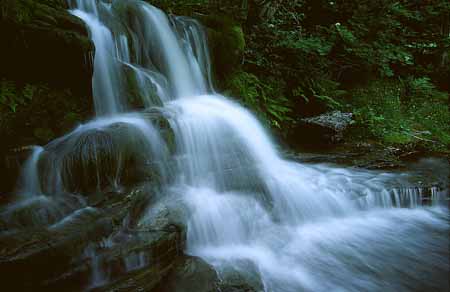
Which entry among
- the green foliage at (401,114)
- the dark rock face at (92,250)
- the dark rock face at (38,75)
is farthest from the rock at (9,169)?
the green foliage at (401,114)

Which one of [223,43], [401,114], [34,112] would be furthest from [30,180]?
[401,114]

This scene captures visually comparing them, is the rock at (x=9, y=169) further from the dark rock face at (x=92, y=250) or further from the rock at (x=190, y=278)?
the rock at (x=190, y=278)

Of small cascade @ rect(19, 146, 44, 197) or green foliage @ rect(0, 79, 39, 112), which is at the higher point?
green foliage @ rect(0, 79, 39, 112)

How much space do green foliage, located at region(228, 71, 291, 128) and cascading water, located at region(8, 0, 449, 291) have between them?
0.62 metres

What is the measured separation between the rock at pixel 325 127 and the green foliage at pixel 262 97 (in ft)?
1.67

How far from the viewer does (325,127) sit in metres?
7.29

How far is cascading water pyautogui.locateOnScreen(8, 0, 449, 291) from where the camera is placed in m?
3.84

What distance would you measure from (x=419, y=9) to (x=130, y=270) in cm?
1209

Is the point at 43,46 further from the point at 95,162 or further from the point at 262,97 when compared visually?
the point at 262,97

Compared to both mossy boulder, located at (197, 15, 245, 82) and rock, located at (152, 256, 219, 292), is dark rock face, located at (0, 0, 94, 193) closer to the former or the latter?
rock, located at (152, 256, 219, 292)

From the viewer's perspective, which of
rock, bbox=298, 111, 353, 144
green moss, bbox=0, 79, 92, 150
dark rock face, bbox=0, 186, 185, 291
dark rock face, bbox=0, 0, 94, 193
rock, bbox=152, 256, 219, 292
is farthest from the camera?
rock, bbox=298, 111, 353, 144

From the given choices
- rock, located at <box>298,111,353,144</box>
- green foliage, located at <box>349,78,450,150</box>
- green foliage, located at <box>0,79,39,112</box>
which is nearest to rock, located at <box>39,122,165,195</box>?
green foliage, located at <box>0,79,39,112</box>

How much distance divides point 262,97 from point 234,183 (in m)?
3.57

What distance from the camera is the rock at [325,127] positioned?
731cm
